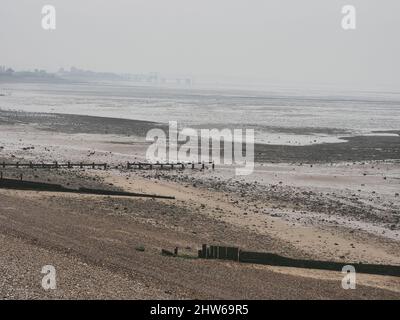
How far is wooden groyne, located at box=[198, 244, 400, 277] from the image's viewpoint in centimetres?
2109

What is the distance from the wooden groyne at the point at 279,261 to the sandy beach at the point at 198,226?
35cm

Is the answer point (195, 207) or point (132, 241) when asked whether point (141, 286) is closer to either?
point (132, 241)

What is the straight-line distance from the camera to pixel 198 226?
27.2 metres

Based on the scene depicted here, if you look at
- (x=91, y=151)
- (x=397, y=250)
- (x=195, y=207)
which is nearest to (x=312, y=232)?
(x=397, y=250)

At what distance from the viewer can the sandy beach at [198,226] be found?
57.1 feet
